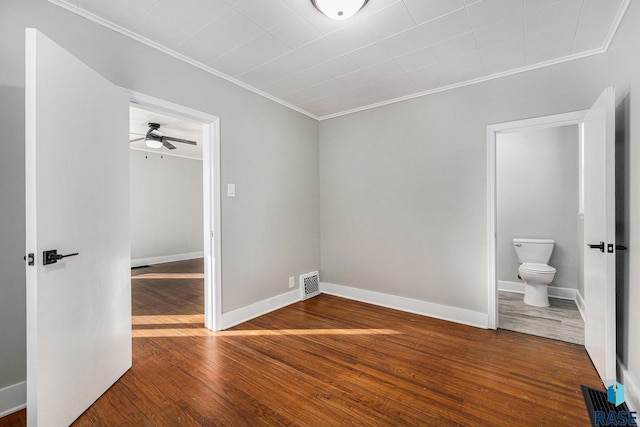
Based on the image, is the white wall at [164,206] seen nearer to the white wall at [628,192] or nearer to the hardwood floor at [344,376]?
the hardwood floor at [344,376]

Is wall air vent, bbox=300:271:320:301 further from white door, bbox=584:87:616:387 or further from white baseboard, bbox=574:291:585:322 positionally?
white baseboard, bbox=574:291:585:322

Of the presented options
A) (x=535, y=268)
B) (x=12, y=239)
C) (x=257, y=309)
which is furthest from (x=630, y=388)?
(x=12, y=239)

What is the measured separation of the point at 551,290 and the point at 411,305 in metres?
2.09

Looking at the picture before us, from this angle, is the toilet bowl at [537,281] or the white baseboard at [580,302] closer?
the white baseboard at [580,302]

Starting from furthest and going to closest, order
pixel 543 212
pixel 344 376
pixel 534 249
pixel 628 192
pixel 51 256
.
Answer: pixel 543 212 → pixel 534 249 → pixel 344 376 → pixel 628 192 → pixel 51 256

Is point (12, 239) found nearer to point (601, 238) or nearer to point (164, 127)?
point (164, 127)

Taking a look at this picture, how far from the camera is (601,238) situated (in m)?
1.91

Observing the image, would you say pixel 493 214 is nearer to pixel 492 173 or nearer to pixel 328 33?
pixel 492 173

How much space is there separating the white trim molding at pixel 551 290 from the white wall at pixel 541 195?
0.05m

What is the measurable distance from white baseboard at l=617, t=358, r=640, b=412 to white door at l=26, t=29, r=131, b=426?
3144mm

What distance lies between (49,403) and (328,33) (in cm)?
283

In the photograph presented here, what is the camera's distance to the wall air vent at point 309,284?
12.8 ft

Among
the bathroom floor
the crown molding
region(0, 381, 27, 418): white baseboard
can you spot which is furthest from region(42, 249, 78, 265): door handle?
the bathroom floor

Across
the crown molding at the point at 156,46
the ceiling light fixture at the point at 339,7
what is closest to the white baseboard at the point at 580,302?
the ceiling light fixture at the point at 339,7
